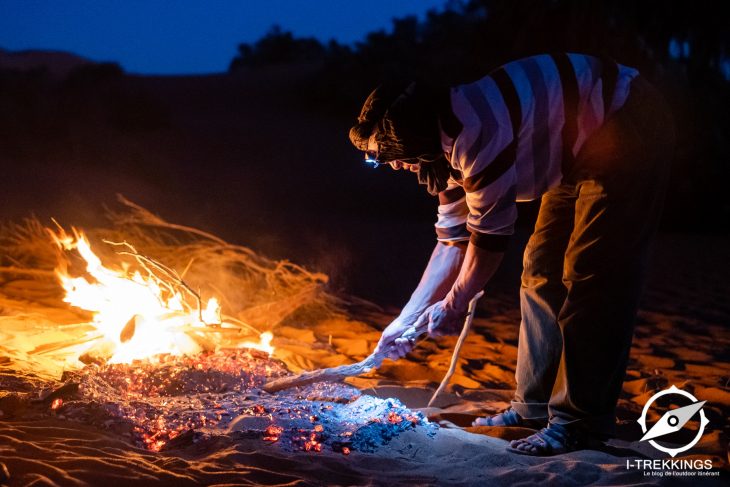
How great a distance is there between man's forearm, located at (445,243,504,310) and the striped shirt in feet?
0.28

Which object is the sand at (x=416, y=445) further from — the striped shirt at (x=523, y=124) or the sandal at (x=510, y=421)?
the striped shirt at (x=523, y=124)

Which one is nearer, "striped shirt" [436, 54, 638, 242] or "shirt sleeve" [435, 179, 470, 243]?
"striped shirt" [436, 54, 638, 242]

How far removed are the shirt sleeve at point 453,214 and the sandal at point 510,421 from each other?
34.1 inches

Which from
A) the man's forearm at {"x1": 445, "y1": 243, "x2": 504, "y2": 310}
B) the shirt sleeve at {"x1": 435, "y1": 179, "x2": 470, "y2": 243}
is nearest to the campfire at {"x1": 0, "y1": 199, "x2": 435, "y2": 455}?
the man's forearm at {"x1": 445, "y1": 243, "x2": 504, "y2": 310}

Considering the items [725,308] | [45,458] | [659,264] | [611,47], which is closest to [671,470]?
[45,458]

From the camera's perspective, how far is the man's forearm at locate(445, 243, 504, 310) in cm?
249

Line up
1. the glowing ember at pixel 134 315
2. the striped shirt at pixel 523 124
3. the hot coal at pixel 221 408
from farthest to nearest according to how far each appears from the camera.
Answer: the glowing ember at pixel 134 315 → the hot coal at pixel 221 408 → the striped shirt at pixel 523 124

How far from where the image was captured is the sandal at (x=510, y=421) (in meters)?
3.08

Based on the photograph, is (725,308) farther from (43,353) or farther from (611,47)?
(611,47)

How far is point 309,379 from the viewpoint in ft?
10.4

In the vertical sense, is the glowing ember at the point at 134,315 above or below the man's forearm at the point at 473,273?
below

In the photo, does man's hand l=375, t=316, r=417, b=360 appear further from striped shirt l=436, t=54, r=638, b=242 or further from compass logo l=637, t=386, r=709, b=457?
compass logo l=637, t=386, r=709, b=457

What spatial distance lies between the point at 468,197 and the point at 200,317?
1.90 metres

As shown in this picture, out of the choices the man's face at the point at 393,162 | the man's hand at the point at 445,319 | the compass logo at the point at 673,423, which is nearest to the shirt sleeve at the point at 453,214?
the man's face at the point at 393,162
